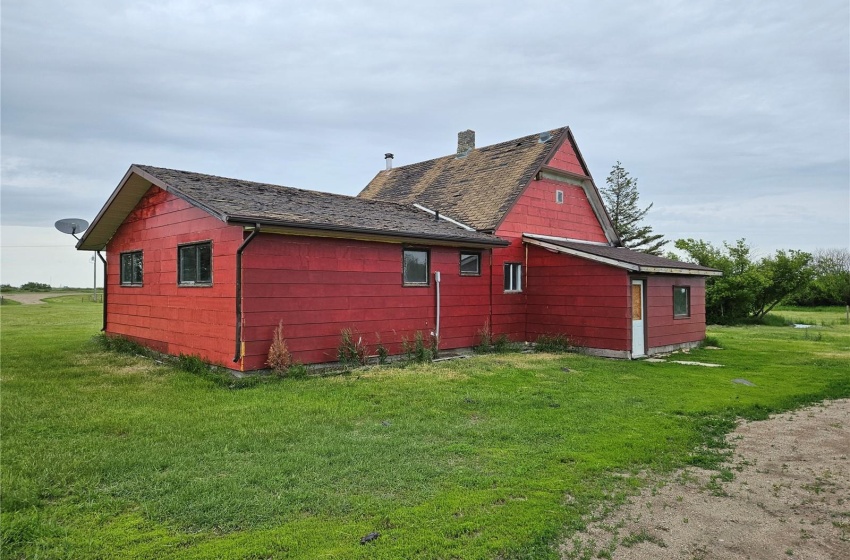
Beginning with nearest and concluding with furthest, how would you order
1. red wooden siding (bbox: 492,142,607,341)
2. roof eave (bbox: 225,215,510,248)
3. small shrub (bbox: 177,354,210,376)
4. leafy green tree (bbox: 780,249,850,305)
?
1. roof eave (bbox: 225,215,510,248)
2. small shrub (bbox: 177,354,210,376)
3. red wooden siding (bbox: 492,142,607,341)
4. leafy green tree (bbox: 780,249,850,305)

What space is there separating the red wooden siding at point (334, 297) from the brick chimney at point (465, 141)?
8622 millimetres

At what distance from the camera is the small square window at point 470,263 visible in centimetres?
1353

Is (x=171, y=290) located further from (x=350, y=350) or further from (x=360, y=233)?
(x=360, y=233)

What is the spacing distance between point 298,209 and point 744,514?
923 cm

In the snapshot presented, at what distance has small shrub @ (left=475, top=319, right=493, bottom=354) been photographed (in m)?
13.7

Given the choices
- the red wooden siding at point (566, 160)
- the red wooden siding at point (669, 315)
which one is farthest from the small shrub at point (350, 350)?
the red wooden siding at point (566, 160)

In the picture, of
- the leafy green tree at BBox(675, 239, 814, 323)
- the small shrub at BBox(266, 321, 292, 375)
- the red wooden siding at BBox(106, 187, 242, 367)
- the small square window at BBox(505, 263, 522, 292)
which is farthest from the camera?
the leafy green tree at BBox(675, 239, 814, 323)

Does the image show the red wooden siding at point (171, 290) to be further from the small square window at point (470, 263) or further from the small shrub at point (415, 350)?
the small square window at point (470, 263)

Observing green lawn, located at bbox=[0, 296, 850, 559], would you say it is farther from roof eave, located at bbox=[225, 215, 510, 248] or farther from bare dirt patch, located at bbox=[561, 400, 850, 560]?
roof eave, located at bbox=[225, 215, 510, 248]

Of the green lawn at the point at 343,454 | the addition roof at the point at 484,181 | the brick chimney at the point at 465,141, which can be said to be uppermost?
the brick chimney at the point at 465,141

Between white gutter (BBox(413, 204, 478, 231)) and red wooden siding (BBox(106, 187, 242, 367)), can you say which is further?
white gutter (BBox(413, 204, 478, 231))

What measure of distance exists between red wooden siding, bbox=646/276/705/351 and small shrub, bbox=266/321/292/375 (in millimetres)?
9636

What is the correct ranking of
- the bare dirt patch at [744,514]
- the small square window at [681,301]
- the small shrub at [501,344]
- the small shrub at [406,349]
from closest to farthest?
1. the bare dirt patch at [744,514]
2. the small shrub at [406,349]
3. the small shrub at [501,344]
4. the small square window at [681,301]

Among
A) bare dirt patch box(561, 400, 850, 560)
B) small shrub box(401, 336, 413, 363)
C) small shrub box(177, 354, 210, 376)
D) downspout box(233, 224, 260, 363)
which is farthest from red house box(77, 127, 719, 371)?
bare dirt patch box(561, 400, 850, 560)
